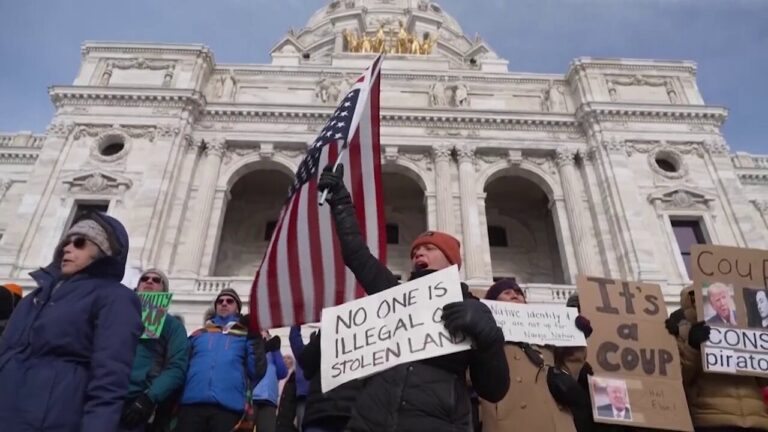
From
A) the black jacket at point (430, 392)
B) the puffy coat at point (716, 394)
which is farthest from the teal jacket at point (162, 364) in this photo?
the puffy coat at point (716, 394)

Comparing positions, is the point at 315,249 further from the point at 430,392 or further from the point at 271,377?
the point at 430,392

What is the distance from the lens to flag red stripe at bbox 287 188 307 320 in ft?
18.2

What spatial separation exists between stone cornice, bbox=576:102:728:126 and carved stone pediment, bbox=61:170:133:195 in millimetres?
17184

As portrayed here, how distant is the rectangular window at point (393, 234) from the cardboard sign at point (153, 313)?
1675 cm

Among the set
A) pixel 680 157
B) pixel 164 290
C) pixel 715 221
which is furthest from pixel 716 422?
pixel 680 157

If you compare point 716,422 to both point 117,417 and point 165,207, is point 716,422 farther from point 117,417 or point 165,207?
point 165,207

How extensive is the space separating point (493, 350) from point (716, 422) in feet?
9.41

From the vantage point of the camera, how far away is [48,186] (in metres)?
17.1

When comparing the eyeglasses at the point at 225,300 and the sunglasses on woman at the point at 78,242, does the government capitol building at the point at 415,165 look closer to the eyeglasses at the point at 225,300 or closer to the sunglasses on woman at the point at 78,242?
the eyeglasses at the point at 225,300

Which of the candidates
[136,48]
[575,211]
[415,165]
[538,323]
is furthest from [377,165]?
[136,48]

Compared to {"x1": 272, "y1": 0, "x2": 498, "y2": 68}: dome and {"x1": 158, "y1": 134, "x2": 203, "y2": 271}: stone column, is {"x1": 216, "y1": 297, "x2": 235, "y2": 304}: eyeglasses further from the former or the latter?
{"x1": 272, "y1": 0, "x2": 498, "y2": 68}: dome

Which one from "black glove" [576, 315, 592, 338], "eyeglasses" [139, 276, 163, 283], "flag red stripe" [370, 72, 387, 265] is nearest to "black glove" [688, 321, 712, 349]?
"black glove" [576, 315, 592, 338]

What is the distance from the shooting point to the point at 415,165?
19.6 m

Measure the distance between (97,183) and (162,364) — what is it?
15066mm
